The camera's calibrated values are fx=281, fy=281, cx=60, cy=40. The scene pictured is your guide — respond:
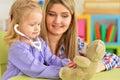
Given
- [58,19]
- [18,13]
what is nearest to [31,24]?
[18,13]

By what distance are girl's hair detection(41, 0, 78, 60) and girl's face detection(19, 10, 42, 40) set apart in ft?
0.77

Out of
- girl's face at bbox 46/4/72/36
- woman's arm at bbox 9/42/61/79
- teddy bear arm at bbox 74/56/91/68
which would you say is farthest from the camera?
girl's face at bbox 46/4/72/36

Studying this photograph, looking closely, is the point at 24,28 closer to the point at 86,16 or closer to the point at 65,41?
the point at 65,41

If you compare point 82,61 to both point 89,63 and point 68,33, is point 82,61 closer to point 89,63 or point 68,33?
point 89,63

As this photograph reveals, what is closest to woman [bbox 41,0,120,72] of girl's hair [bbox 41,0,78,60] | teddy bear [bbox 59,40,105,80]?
girl's hair [bbox 41,0,78,60]

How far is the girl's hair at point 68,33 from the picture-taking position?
1.21 m

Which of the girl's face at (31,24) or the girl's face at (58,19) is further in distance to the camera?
the girl's face at (58,19)

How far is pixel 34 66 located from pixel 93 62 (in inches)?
8.6

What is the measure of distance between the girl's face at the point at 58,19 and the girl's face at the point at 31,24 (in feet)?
0.79

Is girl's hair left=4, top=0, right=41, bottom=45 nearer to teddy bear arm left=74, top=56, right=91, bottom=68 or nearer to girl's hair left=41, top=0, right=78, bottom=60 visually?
girl's hair left=41, top=0, right=78, bottom=60

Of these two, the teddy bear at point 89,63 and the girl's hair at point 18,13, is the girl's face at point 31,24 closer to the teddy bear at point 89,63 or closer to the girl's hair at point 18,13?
the girl's hair at point 18,13

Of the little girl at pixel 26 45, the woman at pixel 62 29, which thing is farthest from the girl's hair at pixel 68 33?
the little girl at pixel 26 45

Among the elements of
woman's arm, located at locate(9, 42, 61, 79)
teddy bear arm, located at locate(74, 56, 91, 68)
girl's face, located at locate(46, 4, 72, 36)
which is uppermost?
girl's face, located at locate(46, 4, 72, 36)

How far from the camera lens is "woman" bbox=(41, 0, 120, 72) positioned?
3.94ft
